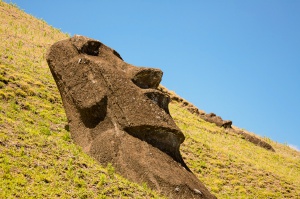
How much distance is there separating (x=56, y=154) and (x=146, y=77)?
293 inches

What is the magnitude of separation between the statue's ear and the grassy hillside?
1816 mm

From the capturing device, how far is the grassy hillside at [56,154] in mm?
13688

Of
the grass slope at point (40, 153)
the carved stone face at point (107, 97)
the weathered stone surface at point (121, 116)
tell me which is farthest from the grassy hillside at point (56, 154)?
the carved stone face at point (107, 97)

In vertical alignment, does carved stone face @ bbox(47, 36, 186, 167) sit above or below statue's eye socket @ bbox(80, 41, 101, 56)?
below

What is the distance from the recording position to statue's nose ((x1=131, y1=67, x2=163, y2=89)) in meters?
20.4

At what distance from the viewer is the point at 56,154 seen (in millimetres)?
15922

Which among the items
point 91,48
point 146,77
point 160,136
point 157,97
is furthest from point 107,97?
point 91,48

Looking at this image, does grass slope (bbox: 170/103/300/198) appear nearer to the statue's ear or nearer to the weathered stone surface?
the weathered stone surface

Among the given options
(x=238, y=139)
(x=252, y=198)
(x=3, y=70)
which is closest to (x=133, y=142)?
(x=252, y=198)

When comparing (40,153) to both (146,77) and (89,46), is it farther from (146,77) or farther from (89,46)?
(89,46)

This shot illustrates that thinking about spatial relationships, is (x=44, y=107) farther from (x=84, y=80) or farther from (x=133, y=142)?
(x=133, y=142)


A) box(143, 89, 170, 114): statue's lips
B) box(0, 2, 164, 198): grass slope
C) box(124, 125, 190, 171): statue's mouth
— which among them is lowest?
box(0, 2, 164, 198): grass slope

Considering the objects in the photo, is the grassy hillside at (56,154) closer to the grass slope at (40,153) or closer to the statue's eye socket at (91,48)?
the grass slope at (40,153)

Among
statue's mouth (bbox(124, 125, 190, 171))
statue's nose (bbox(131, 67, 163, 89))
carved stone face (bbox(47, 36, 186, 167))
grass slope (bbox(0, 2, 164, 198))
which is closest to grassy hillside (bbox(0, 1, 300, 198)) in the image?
grass slope (bbox(0, 2, 164, 198))
